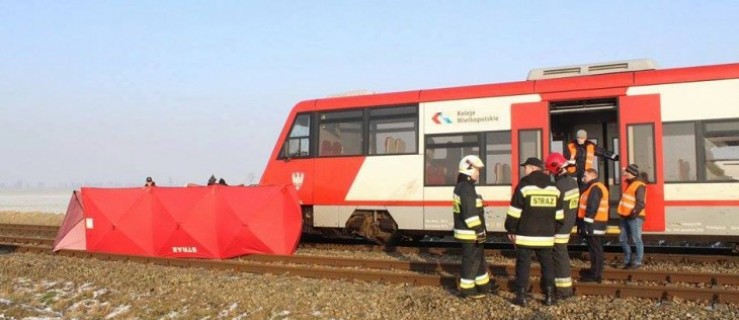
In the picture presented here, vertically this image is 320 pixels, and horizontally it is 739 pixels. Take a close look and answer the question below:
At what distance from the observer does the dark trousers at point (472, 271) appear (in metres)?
6.56

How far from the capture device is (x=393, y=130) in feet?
36.3

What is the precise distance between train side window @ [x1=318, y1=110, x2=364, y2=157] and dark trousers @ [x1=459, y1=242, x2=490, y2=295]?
496 cm

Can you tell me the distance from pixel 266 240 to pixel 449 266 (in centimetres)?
358

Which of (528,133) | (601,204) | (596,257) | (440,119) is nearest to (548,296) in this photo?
(596,257)

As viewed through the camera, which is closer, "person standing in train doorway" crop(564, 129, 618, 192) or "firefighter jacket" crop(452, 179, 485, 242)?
"firefighter jacket" crop(452, 179, 485, 242)

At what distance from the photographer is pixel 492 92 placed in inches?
405

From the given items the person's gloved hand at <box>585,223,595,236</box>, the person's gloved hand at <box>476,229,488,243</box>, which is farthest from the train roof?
the person's gloved hand at <box>476,229,488,243</box>

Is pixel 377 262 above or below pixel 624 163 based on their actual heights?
below

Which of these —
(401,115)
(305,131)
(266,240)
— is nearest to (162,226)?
(266,240)

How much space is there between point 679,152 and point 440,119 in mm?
4016

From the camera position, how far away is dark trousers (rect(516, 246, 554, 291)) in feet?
20.5

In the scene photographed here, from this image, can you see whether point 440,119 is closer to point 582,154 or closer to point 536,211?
point 582,154

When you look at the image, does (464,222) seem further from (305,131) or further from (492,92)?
(305,131)

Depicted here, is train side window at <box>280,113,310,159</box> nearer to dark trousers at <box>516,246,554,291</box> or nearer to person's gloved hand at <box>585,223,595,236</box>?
person's gloved hand at <box>585,223,595,236</box>
